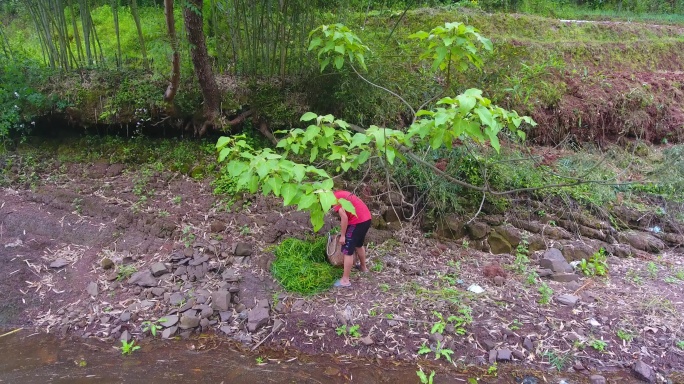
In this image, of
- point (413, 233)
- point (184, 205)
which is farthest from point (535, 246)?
point (184, 205)

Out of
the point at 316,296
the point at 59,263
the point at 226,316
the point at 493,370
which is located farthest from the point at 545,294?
the point at 59,263

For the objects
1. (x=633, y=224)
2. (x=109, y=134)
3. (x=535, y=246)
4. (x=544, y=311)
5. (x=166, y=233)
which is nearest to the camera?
(x=544, y=311)

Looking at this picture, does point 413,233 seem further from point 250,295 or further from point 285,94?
point 285,94

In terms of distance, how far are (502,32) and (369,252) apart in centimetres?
559

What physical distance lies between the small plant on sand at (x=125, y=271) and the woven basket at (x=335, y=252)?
5.98 feet

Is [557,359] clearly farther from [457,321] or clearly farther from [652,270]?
[652,270]

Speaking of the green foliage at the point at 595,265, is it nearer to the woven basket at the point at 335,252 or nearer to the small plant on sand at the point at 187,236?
the woven basket at the point at 335,252

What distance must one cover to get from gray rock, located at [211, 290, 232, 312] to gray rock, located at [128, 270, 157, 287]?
63 cm

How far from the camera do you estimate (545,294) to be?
391 cm

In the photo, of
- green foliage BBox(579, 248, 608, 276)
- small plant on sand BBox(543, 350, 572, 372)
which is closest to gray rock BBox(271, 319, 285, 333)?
small plant on sand BBox(543, 350, 572, 372)

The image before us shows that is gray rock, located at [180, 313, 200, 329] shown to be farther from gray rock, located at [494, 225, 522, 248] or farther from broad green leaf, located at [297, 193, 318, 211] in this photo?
gray rock, located at [494, 225, 522, 248]

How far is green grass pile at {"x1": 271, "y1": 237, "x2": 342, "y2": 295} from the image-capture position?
3.87m

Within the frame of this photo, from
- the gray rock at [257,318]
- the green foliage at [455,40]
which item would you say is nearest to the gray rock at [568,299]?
the green foliage at [455,40]

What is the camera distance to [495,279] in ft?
13.5
